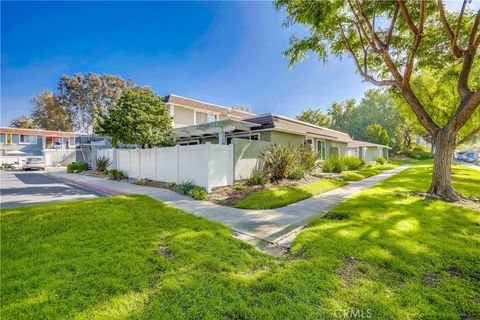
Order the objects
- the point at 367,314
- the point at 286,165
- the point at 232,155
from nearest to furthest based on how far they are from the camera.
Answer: the point at 367,314 → the point at 232,155 → the point at 286,165

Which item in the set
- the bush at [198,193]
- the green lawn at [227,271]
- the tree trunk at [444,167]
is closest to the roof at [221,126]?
the bush at [198,193]

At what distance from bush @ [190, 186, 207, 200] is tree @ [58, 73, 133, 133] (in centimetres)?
3465

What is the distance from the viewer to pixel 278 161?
416 inches

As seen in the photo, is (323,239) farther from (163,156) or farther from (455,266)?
(163,156)

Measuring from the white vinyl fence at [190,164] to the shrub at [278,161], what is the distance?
2148 mm

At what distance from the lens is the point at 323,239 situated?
4.03 metres

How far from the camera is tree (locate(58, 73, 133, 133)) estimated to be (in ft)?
116

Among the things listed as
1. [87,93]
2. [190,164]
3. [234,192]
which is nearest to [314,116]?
[190,164]

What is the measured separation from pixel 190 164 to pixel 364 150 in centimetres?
3124

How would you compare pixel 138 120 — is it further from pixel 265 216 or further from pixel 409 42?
pixel 409 42

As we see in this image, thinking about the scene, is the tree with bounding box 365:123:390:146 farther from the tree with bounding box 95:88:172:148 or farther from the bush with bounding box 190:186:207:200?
the bush with bounding box 190:186:207:200

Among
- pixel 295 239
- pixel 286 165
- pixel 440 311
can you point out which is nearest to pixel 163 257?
pixel 295 239

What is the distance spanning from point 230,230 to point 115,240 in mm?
2327

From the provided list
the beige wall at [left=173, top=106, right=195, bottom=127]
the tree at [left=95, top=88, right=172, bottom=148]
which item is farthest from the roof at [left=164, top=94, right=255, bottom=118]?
the tree at [left=95, top=88, right=172, bottom=148]
